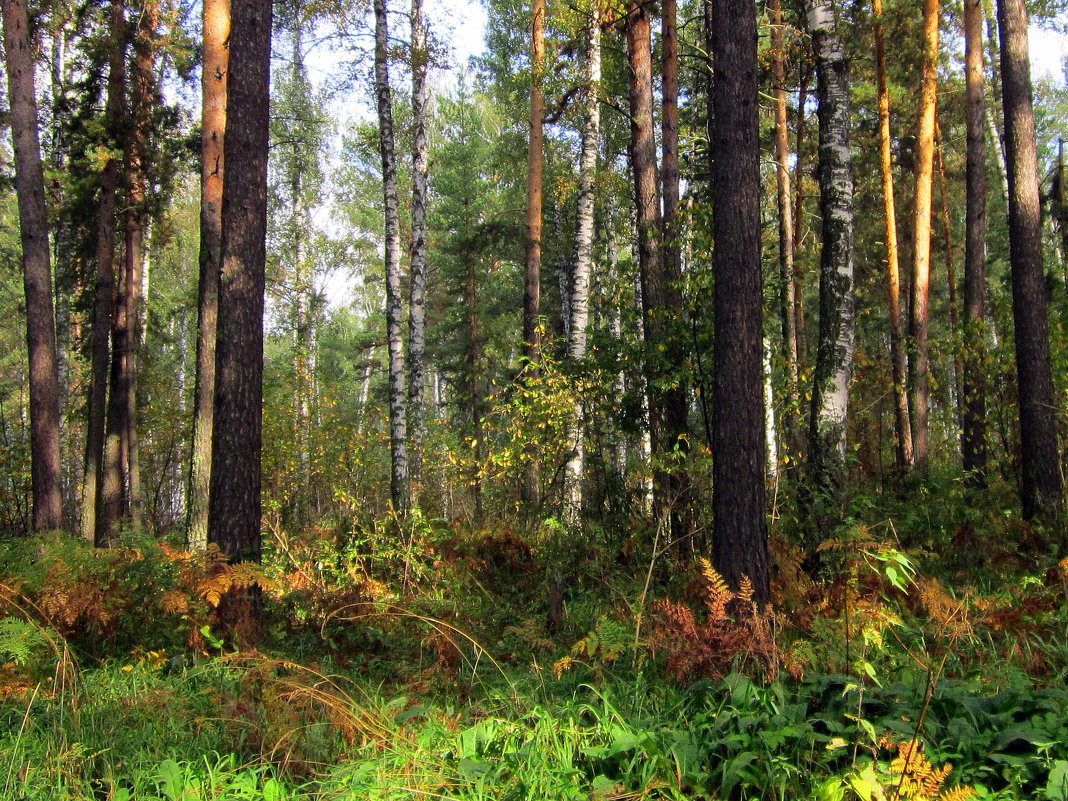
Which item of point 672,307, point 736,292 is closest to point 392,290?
point 672,307

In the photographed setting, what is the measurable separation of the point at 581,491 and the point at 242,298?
19.5 feet

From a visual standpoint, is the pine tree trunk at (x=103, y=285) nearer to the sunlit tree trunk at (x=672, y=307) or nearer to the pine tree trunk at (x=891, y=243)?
the sunlit tree trunk at (x=672, y=307)

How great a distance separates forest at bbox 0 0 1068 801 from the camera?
3852mm

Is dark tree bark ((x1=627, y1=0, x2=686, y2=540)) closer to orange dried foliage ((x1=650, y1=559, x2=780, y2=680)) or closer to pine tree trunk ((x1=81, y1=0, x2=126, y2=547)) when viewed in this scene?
orange dried foliage ((x1=650, y1=559, x2=780, y2=680))

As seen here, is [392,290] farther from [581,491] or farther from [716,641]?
[716,641]

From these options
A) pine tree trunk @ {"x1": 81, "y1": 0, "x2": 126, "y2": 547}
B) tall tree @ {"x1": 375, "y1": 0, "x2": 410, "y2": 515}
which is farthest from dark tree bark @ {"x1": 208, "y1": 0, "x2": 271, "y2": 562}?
pine tree trunk @ {"x1": 81, "y1": 0, "x2": 126, "y2": 547}

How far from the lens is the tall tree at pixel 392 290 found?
11938mm

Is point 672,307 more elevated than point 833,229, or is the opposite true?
point 833,229

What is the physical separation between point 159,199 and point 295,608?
37.8ft

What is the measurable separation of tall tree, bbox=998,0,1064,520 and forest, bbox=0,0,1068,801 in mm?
41

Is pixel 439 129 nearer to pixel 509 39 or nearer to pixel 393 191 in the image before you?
pixel 509 39

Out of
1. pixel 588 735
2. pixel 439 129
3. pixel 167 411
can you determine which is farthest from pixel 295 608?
pixel 439 129

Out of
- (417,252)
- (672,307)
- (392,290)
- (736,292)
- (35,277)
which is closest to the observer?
(736,292)

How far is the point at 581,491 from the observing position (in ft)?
36.4
